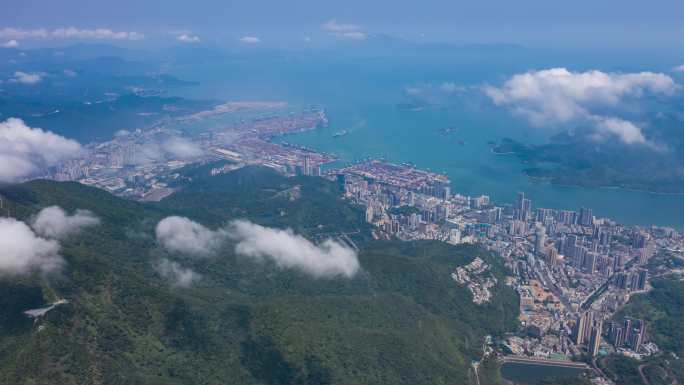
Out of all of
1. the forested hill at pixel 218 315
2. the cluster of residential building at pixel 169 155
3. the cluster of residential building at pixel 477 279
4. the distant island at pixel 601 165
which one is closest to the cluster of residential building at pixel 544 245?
the cluster of residential building at pixel 477 279

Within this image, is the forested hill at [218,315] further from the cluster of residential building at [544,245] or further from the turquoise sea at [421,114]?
the turquoise sea at [421,114]

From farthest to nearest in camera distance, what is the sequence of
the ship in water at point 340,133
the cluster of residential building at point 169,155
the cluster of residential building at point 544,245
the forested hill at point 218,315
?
the ship in water at point 340,133
the cluster of residential building at point 169,155
the cluster of residential building at point 544,245
the forested hill at point 218,315

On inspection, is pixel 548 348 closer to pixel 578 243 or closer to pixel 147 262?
pixel 578 243

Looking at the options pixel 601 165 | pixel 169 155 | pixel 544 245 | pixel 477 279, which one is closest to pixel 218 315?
pixel 477 279

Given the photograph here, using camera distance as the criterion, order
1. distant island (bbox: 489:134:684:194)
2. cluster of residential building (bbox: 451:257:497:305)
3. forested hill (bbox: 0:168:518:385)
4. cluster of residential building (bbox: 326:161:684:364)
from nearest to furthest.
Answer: forested hill (bbox: 0:168:518:385) → cluster of residential building (bbox: 326:161:684:364) → cluster of residential building (bbox: 451:257:497:305) → distant island (bbox: 489:134:684:194)

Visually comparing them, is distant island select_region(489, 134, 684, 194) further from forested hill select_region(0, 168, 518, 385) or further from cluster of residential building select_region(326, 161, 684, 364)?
forested hill select_region(0, 168, 518, 385)

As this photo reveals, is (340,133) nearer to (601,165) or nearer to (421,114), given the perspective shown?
(421,114)

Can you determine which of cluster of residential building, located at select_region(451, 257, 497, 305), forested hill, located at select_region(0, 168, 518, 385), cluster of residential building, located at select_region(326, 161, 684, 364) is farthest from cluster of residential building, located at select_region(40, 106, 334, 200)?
cluster of residential building, located at select_region(451, 257, 497, 305)
